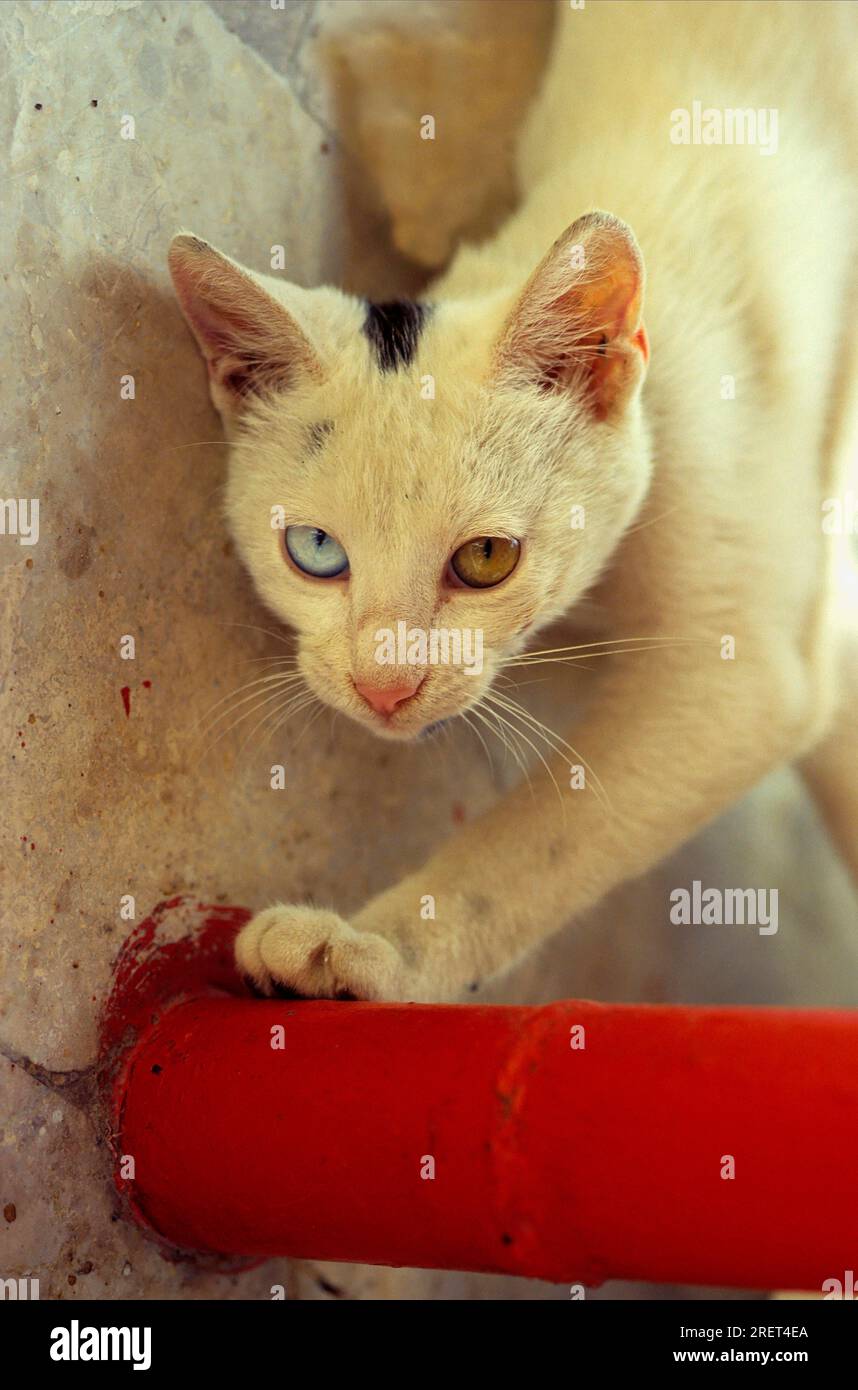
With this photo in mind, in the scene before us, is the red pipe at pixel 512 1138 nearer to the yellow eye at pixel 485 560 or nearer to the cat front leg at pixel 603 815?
the cat front leg at pixel 603 815

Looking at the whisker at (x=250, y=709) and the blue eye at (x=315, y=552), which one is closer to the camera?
the blue eye at (x=315, y=552)

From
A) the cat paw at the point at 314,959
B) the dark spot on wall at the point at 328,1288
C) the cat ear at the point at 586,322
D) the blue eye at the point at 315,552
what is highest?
the cat ear at the point at 586,322

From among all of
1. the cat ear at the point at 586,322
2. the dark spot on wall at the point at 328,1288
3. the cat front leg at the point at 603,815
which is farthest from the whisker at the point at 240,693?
the dark spot on wall at the point at 328,1288

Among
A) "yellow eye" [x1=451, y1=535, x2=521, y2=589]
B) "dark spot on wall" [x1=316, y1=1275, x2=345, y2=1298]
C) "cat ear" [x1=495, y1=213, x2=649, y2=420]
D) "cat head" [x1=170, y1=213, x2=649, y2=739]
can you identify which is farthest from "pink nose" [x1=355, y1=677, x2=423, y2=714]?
"dark spot on wall" [x1=316, y1=1275, x2=345, y2=1298]

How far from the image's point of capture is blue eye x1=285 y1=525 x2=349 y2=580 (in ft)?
4.75

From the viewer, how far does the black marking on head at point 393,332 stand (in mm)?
1492

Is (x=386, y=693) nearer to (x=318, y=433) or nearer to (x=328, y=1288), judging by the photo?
(x=318, y=433)

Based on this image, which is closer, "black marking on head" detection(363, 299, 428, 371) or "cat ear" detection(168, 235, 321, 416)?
"cat ear" detection(168, 235, 321, 416)

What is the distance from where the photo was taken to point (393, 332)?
1517 millimetres

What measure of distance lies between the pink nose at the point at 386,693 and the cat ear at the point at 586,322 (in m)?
0.40

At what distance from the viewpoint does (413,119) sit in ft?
6.69

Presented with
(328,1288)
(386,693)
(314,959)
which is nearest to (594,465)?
(386,693)

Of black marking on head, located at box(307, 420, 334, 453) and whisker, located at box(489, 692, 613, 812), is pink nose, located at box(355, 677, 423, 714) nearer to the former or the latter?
whisker, located at box(489, 692, 613, 812)
